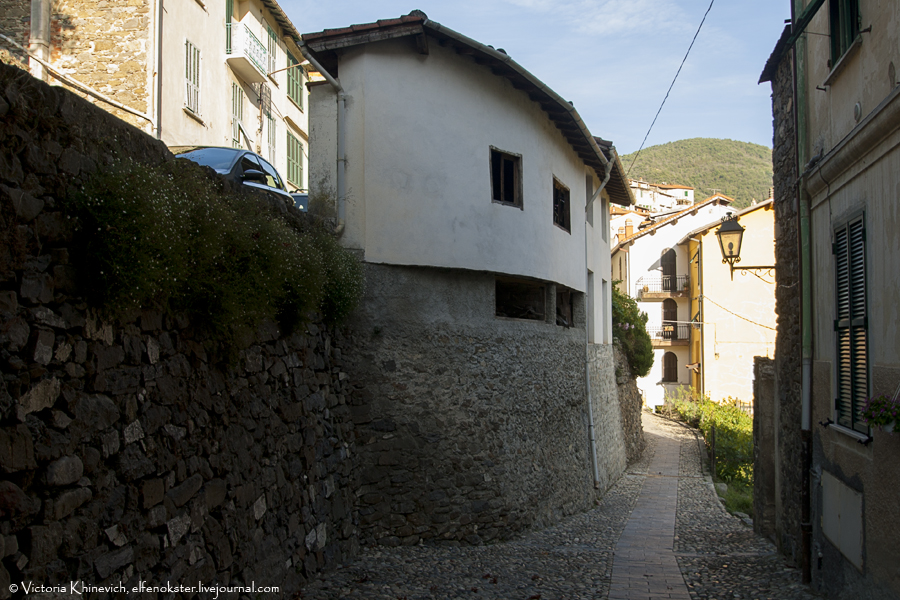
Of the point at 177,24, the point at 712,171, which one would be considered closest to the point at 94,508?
the point at 177,24

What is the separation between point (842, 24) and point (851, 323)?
2.96 metres

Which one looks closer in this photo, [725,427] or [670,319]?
[725,427]

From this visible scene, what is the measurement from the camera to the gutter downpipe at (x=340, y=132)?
9.77 meters

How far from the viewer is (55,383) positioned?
13.3 ft

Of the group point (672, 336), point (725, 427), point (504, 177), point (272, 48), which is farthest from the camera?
point (672, 336)

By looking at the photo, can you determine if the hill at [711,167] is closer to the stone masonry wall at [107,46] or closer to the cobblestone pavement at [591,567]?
the stone masonry wall at [107,46]

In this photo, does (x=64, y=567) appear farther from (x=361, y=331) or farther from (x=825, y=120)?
(x=825, y=120)

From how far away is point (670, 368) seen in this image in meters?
36.1

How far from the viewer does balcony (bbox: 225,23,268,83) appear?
18.0 meters

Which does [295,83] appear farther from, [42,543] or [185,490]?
[42,543]

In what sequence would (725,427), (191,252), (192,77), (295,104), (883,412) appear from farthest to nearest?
(295,104) < (725,427) < (192,77) < (191,252) < (883,412)

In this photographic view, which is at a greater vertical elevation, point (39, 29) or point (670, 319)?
point (39, 29)

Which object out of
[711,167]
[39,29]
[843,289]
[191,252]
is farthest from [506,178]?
[711,167]

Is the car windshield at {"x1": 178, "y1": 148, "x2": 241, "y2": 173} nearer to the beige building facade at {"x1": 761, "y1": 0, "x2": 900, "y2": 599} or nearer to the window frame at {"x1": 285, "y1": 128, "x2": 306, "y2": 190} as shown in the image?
the beige building facade at {"x1": 761, "y1": 0, "x2": 900, "y2": 599}
